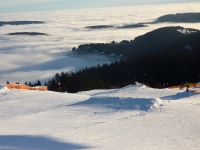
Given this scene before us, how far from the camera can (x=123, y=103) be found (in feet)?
38.6

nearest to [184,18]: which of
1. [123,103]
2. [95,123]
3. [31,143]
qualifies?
[123,103]

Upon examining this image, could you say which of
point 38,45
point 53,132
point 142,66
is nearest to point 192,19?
point 38,45

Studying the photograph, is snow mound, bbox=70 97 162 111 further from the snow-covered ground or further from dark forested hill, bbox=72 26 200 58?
dark forested hill, bbox=72 26 200 58

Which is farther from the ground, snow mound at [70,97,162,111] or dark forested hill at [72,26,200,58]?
dark forested hill at [72,26,200,58]

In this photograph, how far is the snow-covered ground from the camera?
7547 mm

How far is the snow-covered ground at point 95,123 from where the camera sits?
7547 millimetres

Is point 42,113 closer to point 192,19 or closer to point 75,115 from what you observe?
point 75,115

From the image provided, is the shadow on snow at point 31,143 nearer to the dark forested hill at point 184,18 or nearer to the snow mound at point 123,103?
the snow mound at point 123,103

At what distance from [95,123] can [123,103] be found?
2.60m

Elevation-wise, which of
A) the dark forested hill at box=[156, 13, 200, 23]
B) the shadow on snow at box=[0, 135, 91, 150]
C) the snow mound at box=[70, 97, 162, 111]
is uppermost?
the dark forested hill at box=[156, 13, 200, 23]

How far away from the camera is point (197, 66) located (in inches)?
2159

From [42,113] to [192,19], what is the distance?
535ft

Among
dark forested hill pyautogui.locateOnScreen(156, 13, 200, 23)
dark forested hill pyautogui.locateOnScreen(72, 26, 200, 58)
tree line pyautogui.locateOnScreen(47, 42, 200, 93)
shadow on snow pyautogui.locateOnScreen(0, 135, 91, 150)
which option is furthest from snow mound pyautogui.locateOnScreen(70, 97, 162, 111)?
dark forested hill pyautogui.locateOnScreen(156, 13, 200, 23)

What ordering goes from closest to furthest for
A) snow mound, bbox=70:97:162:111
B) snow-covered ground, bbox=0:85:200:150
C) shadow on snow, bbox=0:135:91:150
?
shadow on snow, bbox=0:135:91:150 → snow-covered ground, bbox=0:85:200:150 → snow mound, bbox=70:97:162:111
